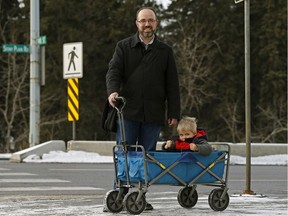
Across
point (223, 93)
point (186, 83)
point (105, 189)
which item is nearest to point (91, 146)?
point (105, 189)

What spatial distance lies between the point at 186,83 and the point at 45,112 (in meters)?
8.43

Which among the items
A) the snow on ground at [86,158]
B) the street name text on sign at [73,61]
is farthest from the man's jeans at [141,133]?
the street name text on sign at [73,61]

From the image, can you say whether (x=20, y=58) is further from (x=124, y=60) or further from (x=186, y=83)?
(x=124, y=60)

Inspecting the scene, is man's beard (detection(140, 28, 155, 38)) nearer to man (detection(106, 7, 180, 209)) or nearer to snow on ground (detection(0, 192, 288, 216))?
man (detection(106, 7, 180, 209))

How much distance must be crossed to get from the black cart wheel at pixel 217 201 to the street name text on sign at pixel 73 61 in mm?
12074

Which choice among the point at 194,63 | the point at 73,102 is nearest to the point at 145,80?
the point at 73,102

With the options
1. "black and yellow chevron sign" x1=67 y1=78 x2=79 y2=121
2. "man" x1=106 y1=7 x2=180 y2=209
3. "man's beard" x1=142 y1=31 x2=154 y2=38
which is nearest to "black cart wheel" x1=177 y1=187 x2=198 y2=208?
"man" x1=106 y1=7 x2=180 y2=209

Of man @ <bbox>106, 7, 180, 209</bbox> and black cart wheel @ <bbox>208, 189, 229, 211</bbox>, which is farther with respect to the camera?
black cart wheel @ <bbox>208, 189, 229, 211</bbox>

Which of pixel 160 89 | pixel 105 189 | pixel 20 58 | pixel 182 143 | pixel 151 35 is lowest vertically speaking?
pixel 105 189

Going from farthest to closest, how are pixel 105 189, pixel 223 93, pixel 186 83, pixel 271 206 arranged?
pixel 223 93 < pixel 186 83 < pixel 105 189 < pixel 271 206

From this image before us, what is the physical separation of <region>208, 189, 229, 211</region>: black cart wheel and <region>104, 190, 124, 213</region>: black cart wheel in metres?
0.91

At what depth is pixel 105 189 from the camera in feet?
35.8

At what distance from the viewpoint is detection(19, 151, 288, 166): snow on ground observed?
58.6ft

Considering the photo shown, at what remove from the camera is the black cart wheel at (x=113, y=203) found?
6918 millimetres
